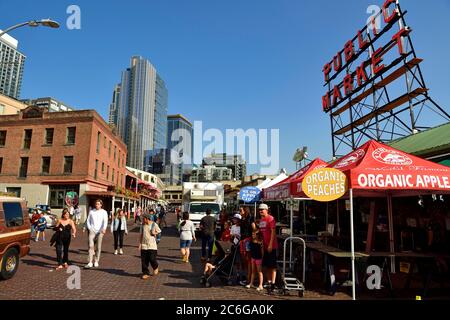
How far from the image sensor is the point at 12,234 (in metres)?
7.99

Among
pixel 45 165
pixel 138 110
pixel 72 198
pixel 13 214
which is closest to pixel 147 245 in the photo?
pixel 13 214

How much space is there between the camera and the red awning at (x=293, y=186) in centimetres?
825

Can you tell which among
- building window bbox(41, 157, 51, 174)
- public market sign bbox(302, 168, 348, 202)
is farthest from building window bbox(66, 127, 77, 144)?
public market sign bbox(302, 168, 348, 202)

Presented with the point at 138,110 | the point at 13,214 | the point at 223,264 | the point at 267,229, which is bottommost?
the point at 223,264

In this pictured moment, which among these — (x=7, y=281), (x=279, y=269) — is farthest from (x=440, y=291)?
(x=7, y=281)

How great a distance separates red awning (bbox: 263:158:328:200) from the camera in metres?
8.25

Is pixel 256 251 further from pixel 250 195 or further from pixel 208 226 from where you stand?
pixel 250 195

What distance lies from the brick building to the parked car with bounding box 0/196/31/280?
2271 cm

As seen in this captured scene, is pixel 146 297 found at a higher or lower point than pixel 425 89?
lower

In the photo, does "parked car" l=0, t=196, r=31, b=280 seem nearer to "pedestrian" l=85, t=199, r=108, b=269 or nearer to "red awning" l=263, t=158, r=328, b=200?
"pedestrian" l=85, t=199, r=108, b=269

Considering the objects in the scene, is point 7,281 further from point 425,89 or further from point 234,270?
point 425,89

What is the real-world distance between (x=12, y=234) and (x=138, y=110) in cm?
17487
